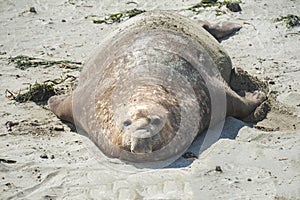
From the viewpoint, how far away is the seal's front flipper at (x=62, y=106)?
5966 millimetres

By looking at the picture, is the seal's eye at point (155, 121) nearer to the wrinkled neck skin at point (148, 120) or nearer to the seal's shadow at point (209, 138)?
the wrinkled neck skin at point (148, 120)

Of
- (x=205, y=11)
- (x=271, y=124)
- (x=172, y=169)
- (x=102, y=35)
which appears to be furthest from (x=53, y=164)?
(x=205, y=11)

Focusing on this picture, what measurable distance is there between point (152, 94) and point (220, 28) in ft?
10.6

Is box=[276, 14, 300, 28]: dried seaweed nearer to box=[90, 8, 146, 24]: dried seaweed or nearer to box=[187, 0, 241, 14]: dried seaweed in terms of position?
box=[187, 0, 241, 14]: dried seaweed

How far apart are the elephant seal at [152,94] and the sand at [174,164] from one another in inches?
6.3

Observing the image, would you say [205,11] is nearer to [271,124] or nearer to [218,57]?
[218,57]

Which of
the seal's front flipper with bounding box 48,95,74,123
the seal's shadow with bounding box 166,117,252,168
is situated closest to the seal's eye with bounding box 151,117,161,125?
the seal's shadow with bounding box 166,117,252,168

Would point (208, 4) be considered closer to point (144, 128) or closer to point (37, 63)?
point (37, 63)

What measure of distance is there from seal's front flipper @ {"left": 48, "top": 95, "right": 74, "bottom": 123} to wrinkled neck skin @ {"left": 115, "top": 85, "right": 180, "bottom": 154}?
975 millimetres

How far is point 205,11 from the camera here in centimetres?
907

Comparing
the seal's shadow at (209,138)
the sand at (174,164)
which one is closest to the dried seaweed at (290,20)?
the sand at (174,164)

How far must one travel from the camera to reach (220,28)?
8188mm

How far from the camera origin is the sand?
14.9 ft

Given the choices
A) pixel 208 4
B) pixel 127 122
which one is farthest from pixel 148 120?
pixel 208 4
